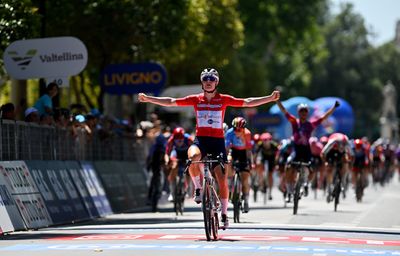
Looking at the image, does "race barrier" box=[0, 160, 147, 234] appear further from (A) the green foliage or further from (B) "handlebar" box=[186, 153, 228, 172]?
(B) "handlebar" box=[186, 153, 228, 172]

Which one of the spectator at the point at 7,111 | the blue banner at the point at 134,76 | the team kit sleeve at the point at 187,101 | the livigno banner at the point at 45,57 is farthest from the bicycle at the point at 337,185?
the team kit sleeve at the point at 187,101

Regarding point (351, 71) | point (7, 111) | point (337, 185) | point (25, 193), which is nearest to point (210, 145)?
point (25, 193)

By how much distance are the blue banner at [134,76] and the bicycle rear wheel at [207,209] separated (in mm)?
17967

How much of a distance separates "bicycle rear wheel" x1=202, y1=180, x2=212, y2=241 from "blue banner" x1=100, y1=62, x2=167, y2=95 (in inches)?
707

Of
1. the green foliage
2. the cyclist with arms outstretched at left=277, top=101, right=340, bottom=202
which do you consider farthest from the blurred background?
the cyclist with arms outstretched at left=277, top=101, right=340, bottom=202

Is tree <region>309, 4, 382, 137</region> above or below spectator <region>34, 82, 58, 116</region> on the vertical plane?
above

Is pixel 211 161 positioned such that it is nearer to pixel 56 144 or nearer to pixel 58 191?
pixel 58 191

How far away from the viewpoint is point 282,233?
1905cm

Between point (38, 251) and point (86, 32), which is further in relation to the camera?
point (86, 32)

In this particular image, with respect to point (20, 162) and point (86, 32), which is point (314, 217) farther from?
point (86, 32)

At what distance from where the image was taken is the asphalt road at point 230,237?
15742mm

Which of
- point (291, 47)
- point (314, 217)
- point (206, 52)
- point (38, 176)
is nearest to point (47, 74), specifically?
point (38, 176)

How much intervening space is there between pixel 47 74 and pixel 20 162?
417 centimetres

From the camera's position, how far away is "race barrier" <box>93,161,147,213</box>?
94.9ft
